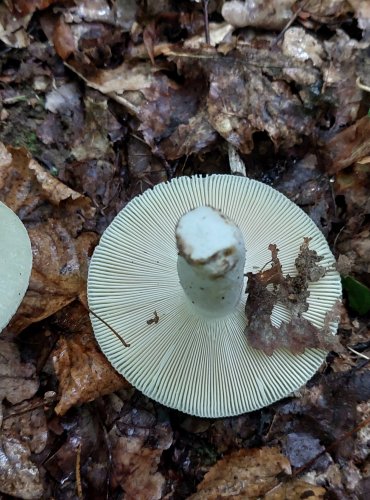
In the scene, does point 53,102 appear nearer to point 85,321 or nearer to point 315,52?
point 85,321

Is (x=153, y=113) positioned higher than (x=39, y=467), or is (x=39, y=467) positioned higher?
(x=153, y=113)

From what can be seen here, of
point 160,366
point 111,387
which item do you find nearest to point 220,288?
point 160,366

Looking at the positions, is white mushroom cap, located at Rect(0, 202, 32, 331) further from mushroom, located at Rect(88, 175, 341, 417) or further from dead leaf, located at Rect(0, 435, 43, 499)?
dead leaf, located at Rect(0, 435, 43, 499)

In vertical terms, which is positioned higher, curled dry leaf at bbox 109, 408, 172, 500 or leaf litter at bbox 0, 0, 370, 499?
leaf litter at bbox 0, 0, 370, 499

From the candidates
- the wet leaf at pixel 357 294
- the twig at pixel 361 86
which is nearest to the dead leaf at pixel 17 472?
the wet leaf at pixel 357 294

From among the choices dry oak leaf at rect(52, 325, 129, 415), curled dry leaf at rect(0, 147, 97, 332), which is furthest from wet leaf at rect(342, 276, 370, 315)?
curled dry leaf at rect(0, 147, 97, 332)

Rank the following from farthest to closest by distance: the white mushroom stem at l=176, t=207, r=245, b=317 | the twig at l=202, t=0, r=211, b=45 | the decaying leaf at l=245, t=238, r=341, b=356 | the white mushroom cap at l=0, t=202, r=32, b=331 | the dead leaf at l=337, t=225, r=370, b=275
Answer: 1. the twig at l=202, t=0, r=211, b=45
2. the dead leaf at l=337, t=225, r=370, b=275
3. the decaying leaf at l=245, t=238, r=341, b=356
4. the white mushroom cap at l=0, t=202, r=32, b=331
5. the white mushroom stem at l=176, t=207, r=245, b=317

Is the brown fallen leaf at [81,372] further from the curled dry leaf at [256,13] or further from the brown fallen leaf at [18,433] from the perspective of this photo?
the curled dry leaf at [256,13]
